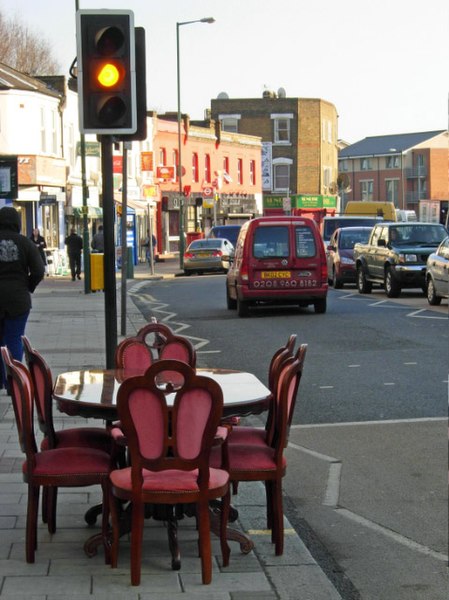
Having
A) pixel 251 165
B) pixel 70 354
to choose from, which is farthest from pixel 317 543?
pixel 251 165

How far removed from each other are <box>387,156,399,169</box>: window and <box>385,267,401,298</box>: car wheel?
10346 cm

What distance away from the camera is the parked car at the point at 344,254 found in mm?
33969

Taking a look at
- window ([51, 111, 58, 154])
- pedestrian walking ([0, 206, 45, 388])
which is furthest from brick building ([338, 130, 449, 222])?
pedestrian walking ([0, 206, 45, 388])

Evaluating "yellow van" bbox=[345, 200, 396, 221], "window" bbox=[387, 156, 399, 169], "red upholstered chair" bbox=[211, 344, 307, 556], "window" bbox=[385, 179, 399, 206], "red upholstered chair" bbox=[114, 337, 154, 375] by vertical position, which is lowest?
"red upholstered chair" bbox=[211, 344, 307, 556]

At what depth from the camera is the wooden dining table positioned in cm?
603

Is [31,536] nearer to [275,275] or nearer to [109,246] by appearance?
[109,246]

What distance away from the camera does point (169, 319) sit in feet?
76.9

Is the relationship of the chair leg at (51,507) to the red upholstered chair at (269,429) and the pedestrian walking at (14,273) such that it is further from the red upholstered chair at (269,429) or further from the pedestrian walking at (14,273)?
the pedestrian walking at (14,273)

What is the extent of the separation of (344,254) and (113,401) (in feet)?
92.7

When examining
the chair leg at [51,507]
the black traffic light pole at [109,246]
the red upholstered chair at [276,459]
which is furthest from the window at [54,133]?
the red upholstered chair at [276,459]

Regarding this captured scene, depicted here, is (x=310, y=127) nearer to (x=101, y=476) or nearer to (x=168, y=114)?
(x=168, y=114)

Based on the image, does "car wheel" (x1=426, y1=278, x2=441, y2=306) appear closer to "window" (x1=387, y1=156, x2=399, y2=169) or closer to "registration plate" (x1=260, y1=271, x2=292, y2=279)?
"registration plate" (x1=260, y1=271, x2=292, y2=279)

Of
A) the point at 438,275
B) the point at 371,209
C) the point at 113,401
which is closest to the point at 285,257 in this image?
the point at 438,275

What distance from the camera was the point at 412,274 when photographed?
28.5 meters
